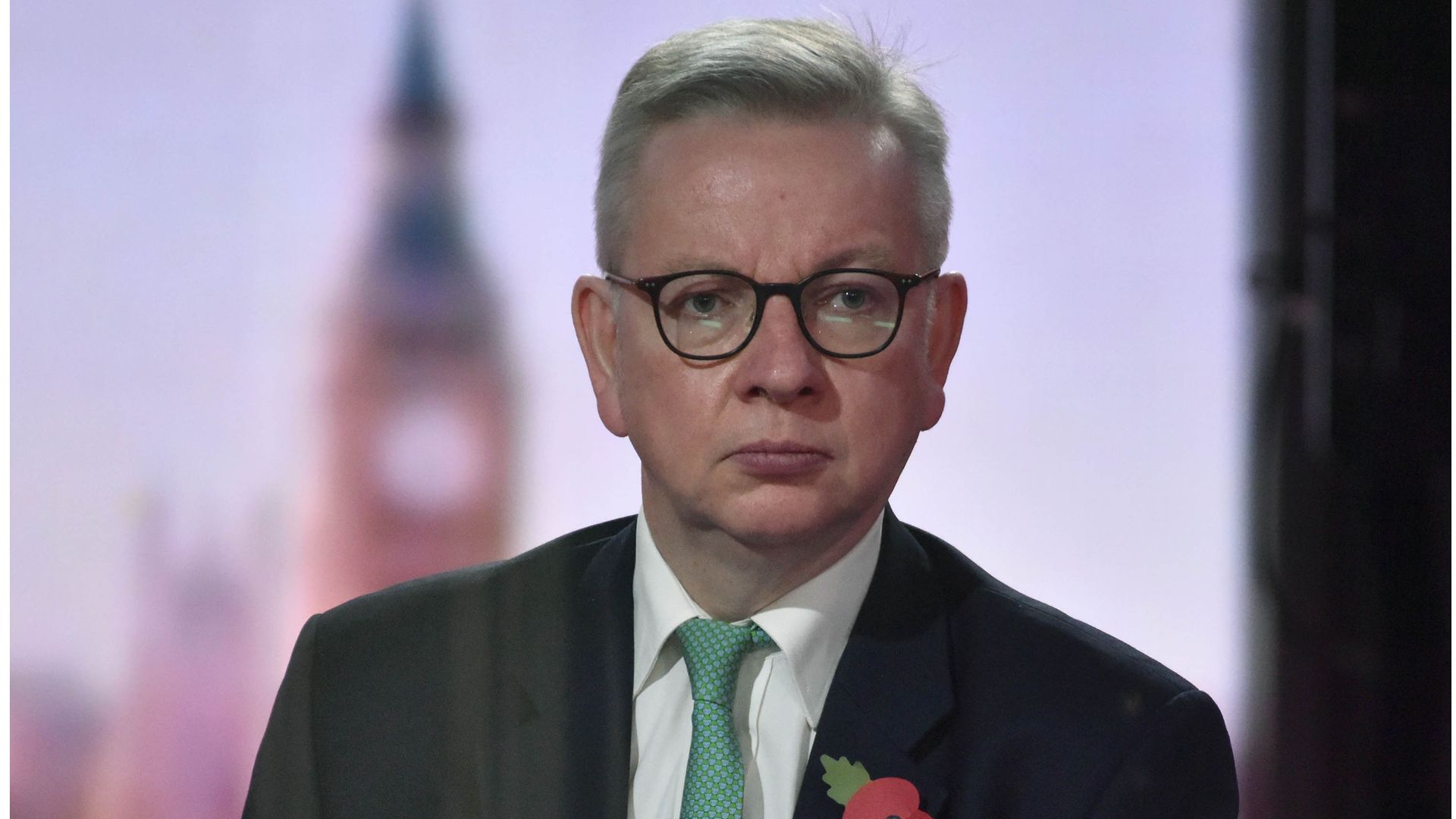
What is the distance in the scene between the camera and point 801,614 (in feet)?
4.53

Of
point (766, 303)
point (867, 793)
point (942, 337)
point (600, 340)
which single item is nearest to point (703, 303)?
point (766, 303)

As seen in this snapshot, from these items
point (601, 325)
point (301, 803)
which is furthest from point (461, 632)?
point (601, 325)

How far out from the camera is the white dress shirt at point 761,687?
1.35 m

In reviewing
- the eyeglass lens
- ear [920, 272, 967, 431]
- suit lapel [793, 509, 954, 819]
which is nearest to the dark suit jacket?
suit lapel [793, 509, 954, 819]

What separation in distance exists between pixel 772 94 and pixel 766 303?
0.21 metres

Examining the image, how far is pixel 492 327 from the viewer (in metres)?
1.51

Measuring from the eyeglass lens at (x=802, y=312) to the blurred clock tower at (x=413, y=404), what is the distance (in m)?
0.30

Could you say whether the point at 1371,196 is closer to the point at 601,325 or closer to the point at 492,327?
the point at 601,325

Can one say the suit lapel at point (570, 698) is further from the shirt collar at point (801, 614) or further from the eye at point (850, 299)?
the eye at point (850, 299)

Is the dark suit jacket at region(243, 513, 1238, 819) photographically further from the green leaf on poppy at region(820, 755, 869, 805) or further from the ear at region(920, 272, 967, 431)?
the ear at region(920, 272, 967, 431)

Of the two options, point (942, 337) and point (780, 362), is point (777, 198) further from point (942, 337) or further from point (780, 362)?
point (942, 337)

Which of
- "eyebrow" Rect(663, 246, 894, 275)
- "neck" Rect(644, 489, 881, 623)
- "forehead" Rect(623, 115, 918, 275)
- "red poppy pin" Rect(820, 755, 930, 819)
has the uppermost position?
"forehead" Rect(623, 115, 918, 275)

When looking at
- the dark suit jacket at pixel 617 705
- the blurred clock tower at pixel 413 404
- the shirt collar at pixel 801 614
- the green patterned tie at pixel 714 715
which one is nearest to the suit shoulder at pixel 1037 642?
the dark suit jacket at pixel 617 705

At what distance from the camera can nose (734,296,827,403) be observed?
125 centimetres
